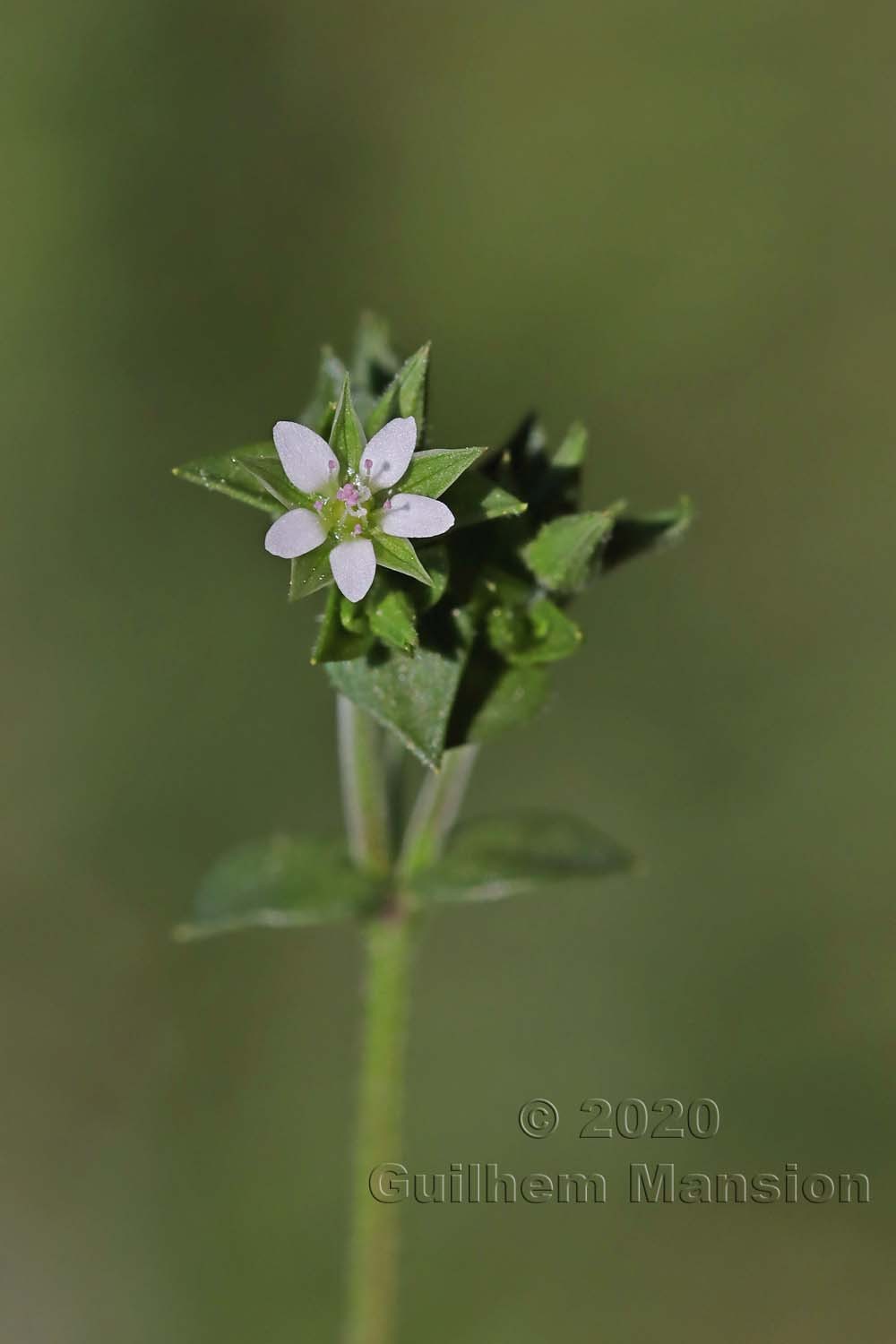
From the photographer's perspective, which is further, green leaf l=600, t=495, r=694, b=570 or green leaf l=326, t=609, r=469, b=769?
green leaf l=600, t=495, r=694, b=570

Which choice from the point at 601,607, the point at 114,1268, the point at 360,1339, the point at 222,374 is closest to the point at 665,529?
the point at 360,1339

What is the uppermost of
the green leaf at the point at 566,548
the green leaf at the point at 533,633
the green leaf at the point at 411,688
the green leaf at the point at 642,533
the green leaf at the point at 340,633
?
the green leaf at the point at 642,533

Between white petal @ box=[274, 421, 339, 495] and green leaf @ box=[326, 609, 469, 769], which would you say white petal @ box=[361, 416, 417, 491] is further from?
green leaf @ box=[326, 609, 469, 769]

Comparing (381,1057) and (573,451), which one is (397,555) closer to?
(573,451)

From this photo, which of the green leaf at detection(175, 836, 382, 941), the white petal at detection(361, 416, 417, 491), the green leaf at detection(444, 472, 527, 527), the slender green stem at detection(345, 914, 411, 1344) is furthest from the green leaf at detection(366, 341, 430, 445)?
the slender green stem at detection(345, 914, 411, 1344)

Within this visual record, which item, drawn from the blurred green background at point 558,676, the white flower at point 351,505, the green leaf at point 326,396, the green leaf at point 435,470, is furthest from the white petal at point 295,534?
the blurred green background at point 558,676

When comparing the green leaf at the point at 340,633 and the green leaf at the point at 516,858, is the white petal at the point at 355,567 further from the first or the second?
the green leaf at the point at 516,858
